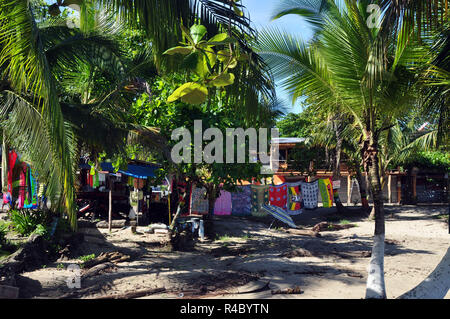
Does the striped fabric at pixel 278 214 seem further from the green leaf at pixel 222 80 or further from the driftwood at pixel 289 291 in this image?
Answer: the green leaf at pixel 222 80

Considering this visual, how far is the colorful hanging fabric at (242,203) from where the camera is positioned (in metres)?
17.0

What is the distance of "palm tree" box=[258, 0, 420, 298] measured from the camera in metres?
4.59

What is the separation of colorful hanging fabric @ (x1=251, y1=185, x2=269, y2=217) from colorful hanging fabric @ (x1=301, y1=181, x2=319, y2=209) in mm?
1953

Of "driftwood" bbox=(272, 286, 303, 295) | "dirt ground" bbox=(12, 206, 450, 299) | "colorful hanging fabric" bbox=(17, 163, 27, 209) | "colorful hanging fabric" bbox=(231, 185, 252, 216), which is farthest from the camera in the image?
"colorful hanging fabric" bbox=(231, 185, 252, 216)

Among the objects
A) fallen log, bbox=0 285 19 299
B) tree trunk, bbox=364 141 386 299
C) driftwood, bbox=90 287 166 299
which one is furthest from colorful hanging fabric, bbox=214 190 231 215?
fallen log, bbox=0 285 19 299

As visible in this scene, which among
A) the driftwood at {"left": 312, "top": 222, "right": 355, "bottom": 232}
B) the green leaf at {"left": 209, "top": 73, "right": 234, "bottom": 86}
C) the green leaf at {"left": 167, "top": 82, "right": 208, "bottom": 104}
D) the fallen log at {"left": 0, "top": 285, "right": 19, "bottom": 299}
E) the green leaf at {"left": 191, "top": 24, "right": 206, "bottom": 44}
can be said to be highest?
the green leaf at {"left": 191, "top": 24, "right": 206, "bottom": 44}

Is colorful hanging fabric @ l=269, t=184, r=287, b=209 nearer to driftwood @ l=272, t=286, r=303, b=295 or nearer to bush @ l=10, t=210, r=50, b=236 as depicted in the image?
bush @ l=10, t=210, r=50, b=236

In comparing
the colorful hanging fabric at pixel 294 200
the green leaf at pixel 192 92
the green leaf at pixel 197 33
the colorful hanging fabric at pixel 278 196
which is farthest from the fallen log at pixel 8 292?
the colorful hanging fabric at pixel 294 200

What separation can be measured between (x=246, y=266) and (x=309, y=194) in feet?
35.5

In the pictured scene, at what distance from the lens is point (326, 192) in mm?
18156

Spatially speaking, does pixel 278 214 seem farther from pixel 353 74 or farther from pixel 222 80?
pixel 222 80

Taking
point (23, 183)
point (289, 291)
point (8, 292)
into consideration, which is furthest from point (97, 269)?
point (23, 183)
